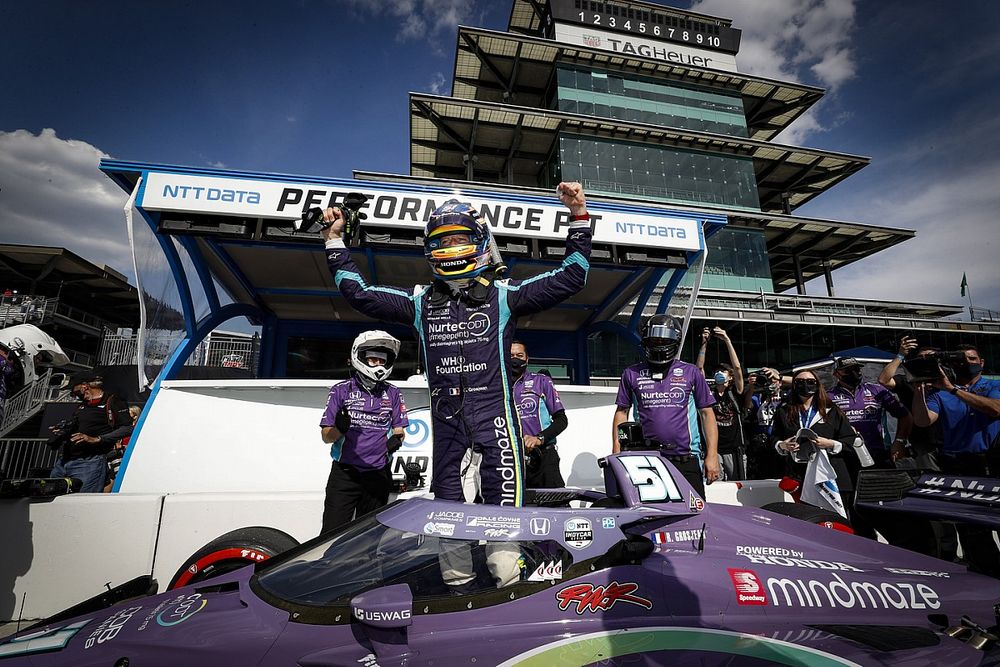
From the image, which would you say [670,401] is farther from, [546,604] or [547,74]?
[547,74]

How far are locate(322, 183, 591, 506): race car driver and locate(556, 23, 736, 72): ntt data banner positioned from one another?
31.6 meters

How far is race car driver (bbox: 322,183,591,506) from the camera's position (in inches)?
86.1

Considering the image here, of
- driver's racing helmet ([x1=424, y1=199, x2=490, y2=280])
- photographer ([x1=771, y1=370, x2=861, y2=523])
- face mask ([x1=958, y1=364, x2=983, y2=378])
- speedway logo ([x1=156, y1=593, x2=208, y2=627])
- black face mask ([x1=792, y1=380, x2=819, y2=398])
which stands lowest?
speedway logo ([x1=156, y1=593, x2=208, y2=627])

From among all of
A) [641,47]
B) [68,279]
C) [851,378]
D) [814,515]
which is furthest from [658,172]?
[68,279]

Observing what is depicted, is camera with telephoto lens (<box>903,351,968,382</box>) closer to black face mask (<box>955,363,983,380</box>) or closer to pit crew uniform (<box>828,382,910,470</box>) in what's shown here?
black face mask (<box>955,363,983,380</box>)

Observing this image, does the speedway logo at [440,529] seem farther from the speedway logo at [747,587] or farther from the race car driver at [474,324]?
the speedway logo at [747,587]

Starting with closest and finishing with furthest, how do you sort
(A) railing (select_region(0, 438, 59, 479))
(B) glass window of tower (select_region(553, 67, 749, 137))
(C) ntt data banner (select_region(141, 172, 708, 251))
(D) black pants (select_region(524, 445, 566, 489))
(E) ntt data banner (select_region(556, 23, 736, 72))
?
1. (D) black pants (select_region(524, 445, 566, 489))
2. (C) ntt data banner (select_region(141, 172, 708, 251))
3. (A) railing (select_region(0, 438, 59, 479))
4. (B) glass window of tower (select_region(553, 67, 749, 137))
5. (E) ntt data banner (select_region(556, 23, 736, 72))

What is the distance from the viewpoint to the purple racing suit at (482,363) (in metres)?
2.17

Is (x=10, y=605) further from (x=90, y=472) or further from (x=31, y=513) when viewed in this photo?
(x=90, y=472)

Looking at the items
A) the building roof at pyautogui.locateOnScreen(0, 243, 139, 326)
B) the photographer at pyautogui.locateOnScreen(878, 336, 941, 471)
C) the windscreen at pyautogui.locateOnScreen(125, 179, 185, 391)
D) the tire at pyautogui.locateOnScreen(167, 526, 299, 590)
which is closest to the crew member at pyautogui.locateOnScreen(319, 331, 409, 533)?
the tire at pyautogui.locateOnScreen(167, 526, 299, 590)

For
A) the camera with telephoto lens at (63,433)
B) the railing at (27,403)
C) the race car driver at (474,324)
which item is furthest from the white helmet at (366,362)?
the railing at (27,403)

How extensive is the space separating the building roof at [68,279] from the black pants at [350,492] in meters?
25.7

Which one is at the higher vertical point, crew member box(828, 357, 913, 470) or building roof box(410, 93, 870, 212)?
building roof box(410, 93, 870, 212)

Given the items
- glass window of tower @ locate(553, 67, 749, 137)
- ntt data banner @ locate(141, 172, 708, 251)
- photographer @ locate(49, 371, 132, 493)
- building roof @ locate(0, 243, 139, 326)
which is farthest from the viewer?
glass window of tower @ locate(553, 67, 749, 137)
